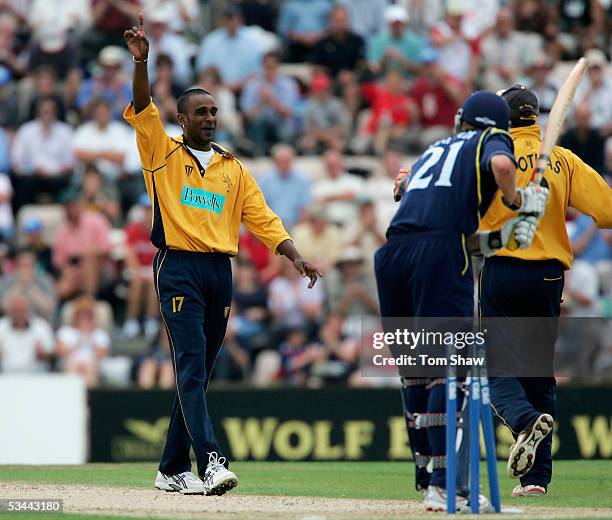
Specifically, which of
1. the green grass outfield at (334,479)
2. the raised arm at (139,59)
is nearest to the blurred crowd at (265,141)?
the green grass outfield at (334,479)

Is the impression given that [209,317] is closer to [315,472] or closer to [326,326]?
[315,472]

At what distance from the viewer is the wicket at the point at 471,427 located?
7520 millimetres

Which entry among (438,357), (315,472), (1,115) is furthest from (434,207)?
(1,115)

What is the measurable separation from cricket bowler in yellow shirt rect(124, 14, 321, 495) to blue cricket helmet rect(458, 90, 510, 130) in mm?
1668

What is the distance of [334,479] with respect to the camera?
10.8m

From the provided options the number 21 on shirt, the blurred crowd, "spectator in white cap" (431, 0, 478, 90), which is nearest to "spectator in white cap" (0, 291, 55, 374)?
the blurred crowd

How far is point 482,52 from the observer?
20219mm

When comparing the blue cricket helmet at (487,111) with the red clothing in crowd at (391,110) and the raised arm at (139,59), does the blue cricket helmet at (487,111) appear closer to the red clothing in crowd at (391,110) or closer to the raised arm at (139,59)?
the raised arm at (139,59)

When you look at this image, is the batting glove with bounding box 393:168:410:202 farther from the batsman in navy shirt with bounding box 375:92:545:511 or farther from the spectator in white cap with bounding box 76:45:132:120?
the spectator in white cap with bounding box 76:45:132:120

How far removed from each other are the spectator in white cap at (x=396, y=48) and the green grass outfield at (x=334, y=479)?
836 cm

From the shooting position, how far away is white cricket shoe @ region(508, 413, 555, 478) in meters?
8.77

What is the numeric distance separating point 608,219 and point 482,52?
10.9 m

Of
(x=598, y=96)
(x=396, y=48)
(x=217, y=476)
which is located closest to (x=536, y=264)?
(x=217, y=476)

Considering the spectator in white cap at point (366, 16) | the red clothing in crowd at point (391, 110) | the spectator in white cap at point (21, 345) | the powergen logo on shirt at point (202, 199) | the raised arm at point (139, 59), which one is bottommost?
the spectator in white cap at point (21, 345)
